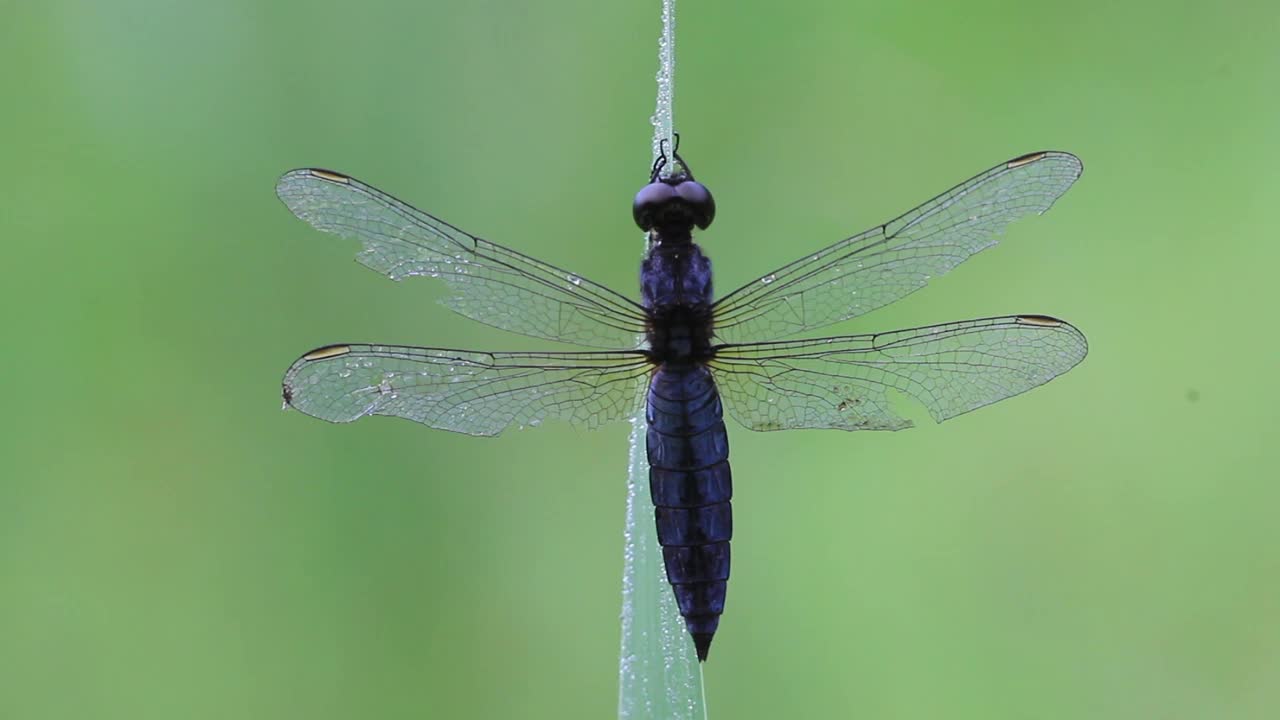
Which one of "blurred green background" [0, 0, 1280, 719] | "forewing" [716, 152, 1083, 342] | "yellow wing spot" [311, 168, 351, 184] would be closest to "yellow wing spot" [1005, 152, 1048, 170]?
"forewing" [716, 152, 1083, 342]

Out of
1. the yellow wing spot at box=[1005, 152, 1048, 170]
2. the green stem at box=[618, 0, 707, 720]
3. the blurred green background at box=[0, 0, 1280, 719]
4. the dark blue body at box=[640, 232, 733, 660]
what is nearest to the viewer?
the green stem at box=[618, 0, 707, 720]

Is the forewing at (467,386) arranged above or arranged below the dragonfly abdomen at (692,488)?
above

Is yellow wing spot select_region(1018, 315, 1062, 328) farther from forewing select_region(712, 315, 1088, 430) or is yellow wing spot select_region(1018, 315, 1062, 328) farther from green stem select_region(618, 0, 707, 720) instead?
green stem select_region(618, 0, 707, 720)

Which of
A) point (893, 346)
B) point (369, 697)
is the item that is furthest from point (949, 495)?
point (369, 697)

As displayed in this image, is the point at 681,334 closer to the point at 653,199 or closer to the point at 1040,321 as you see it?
the point at 653,199

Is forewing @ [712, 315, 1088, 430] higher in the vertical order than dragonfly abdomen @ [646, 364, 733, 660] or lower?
higher

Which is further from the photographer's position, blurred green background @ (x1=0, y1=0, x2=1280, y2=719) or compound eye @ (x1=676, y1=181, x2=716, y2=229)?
blurred green background @ (x1=0, y1=0, x2=1280, y2=719)

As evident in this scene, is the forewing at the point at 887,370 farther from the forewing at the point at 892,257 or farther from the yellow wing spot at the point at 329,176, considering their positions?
the yellow wing spot at the point at 329,176

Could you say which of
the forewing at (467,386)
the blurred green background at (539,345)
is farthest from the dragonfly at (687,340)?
the blurred green background at (539,345)
